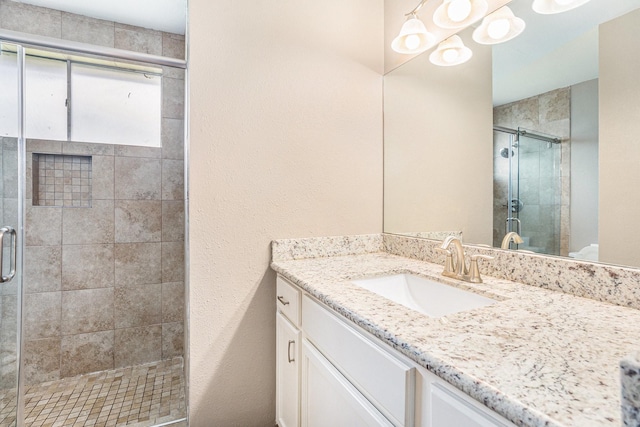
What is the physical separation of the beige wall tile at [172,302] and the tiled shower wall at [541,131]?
2.16 metres

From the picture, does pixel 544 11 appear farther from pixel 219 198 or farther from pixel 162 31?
pixel 162 31

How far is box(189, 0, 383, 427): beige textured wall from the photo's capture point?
1338mm

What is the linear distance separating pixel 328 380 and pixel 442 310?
487mm

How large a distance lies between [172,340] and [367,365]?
2052mm

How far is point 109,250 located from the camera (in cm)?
211

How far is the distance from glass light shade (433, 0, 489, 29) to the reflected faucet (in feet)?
2.87

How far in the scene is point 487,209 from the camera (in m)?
1.23

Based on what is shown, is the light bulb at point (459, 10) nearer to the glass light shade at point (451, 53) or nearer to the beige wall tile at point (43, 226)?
the glass light shade at point (451, 53)

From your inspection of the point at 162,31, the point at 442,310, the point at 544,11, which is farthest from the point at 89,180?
the point at 544,11

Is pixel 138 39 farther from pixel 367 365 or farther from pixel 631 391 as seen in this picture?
pixel 631 391

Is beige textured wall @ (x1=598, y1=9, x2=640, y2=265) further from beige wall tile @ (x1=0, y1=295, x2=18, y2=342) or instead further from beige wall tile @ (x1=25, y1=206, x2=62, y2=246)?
beige wall tile @ (x1=25, y1=206, x2=62, y2=246)

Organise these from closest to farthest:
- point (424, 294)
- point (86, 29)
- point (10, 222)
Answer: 1. point (424, 294)
2. point (10, 222)
3. point (86, 29)

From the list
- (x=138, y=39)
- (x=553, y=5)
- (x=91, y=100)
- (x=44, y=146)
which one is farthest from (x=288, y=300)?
(x=138, y=39)

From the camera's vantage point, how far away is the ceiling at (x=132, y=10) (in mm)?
1902
